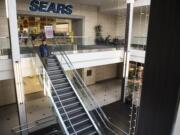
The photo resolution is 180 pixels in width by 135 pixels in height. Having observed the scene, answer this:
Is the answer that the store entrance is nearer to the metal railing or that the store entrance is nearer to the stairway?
the stairway

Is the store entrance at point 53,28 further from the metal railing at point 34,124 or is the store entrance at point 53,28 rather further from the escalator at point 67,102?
the metal railing at point 34,124

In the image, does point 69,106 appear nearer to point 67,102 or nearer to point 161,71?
point 67,102

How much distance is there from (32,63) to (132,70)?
7067 millimetres

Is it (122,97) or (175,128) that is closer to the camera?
(175,128)

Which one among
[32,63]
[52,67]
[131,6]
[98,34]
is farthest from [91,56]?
[98,34]

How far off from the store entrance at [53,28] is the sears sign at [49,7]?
1063 millimetres

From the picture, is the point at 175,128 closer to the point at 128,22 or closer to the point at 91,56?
the point at 91,56

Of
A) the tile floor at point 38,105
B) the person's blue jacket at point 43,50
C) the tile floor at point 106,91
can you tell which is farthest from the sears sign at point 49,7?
the tile floor at point 106,91

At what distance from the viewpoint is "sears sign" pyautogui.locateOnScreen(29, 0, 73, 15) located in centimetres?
1077

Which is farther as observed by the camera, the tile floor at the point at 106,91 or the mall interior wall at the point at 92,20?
the mall interior wall at the point at 92,20

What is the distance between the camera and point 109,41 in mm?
13133

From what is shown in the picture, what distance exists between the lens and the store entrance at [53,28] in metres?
9.40

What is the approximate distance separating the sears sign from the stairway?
512 cm

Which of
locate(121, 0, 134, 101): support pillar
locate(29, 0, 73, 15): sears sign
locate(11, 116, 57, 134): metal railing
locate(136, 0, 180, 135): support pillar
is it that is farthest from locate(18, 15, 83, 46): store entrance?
locate(136, 0, 180, 135): support pillar
